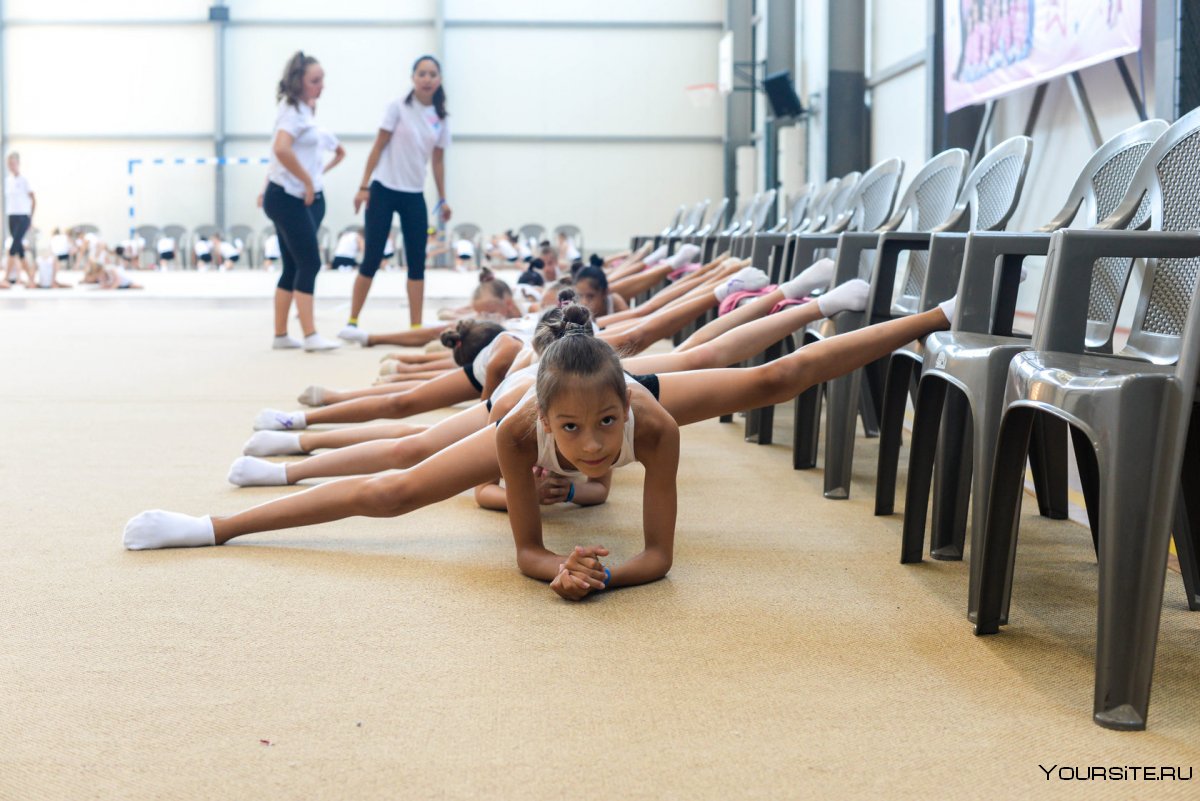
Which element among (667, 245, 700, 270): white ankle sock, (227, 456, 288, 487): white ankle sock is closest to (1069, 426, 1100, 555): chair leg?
(227, 456, 288, 487): white ankle sock

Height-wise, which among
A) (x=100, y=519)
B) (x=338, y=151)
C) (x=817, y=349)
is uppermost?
(x=338, y=151)

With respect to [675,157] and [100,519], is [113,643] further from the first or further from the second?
[675,157]

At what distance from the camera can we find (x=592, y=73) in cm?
1739

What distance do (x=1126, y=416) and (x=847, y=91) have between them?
356 inches

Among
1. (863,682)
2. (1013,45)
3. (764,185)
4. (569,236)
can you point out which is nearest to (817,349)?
(863,682)

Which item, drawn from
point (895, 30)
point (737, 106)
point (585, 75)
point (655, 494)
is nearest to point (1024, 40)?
point (895, 30)

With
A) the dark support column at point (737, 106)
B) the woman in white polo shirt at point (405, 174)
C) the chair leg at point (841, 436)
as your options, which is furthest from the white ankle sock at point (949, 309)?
the dark support column at point (737, 106)

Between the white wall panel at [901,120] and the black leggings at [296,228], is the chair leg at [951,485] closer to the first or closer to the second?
the black leggings at [296,228]

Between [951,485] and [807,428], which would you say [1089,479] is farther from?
[807,428]

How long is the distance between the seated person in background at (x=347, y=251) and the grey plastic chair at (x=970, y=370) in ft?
50.8

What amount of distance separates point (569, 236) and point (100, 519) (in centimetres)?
1538

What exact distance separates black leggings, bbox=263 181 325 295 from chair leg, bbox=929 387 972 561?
3935mm

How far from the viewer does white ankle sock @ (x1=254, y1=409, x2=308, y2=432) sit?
344 cm

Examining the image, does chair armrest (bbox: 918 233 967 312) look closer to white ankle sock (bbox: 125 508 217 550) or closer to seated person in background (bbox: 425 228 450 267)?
white ankle sock (bbox: 125 508 217 550)
